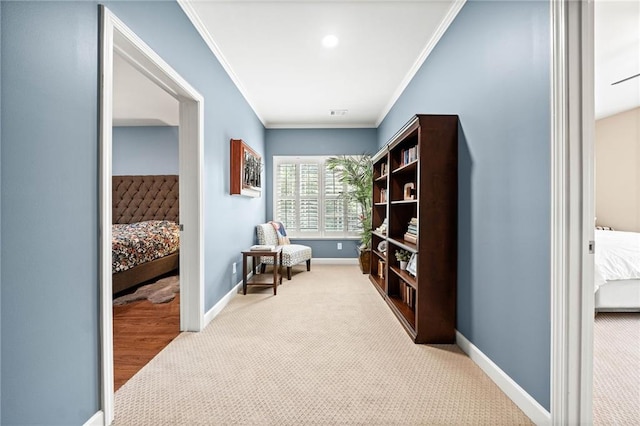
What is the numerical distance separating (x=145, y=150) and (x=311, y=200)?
10.6 ft

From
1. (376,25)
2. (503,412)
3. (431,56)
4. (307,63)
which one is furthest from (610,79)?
A: (503,412)

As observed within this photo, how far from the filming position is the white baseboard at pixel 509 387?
1.46 metres

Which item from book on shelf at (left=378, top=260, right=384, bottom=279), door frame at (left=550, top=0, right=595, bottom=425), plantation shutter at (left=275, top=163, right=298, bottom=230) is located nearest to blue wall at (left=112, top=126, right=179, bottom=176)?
plantation shutter at (left=275, top=163, right=298, bottom=230)

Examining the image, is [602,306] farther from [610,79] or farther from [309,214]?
[309,214]

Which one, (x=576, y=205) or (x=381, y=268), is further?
(x=381, y=268)

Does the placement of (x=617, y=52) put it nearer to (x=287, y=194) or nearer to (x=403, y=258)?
(x=403, y=258)

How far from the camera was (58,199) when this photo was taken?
4.01ft

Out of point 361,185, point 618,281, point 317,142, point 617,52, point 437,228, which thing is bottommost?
point 618,281

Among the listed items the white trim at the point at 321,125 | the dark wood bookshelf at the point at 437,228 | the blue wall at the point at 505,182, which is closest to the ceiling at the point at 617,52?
the blue wall at the point at 505,182

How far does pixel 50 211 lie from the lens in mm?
1188

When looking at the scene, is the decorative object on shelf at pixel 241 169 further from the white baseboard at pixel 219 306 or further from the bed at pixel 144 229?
the bed at pixel 144 229

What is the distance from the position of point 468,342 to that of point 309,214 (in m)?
3.96

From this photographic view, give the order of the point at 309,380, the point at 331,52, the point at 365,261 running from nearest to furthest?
the point at 309,380 → the point at 331,52 → the point at 365,261

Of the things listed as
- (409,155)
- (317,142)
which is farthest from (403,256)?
(317,142)
